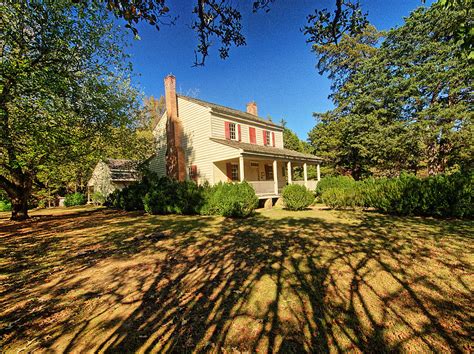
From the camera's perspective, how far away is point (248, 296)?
11.0 feet

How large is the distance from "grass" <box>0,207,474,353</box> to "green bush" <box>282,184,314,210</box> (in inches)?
255

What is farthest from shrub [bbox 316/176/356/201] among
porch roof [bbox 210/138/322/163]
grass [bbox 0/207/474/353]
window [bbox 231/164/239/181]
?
grass [bbox 0/207/474/353]

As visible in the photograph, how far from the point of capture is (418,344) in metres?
2.35

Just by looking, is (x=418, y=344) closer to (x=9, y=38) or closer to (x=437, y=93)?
(x=9, y=38)

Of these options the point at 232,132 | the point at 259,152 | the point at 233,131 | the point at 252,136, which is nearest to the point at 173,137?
the point at 232,132

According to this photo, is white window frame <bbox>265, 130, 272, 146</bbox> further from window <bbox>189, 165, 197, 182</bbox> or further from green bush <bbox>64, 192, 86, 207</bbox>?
green bush <bbox>64, 192, 86, 207</bbox>

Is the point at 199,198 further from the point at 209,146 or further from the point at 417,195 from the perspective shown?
the point at 417,195

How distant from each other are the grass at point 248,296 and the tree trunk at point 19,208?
9343 millimetres

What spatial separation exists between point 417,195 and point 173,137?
1648 centimetres

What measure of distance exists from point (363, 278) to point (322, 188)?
13.3 meters

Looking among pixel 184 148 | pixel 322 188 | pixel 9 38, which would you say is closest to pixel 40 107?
pixel 9 38

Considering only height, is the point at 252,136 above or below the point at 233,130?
below

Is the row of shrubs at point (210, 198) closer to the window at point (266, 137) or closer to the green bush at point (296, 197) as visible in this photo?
the green bush at point (296, 197)

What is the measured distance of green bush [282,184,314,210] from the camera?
12.8m
